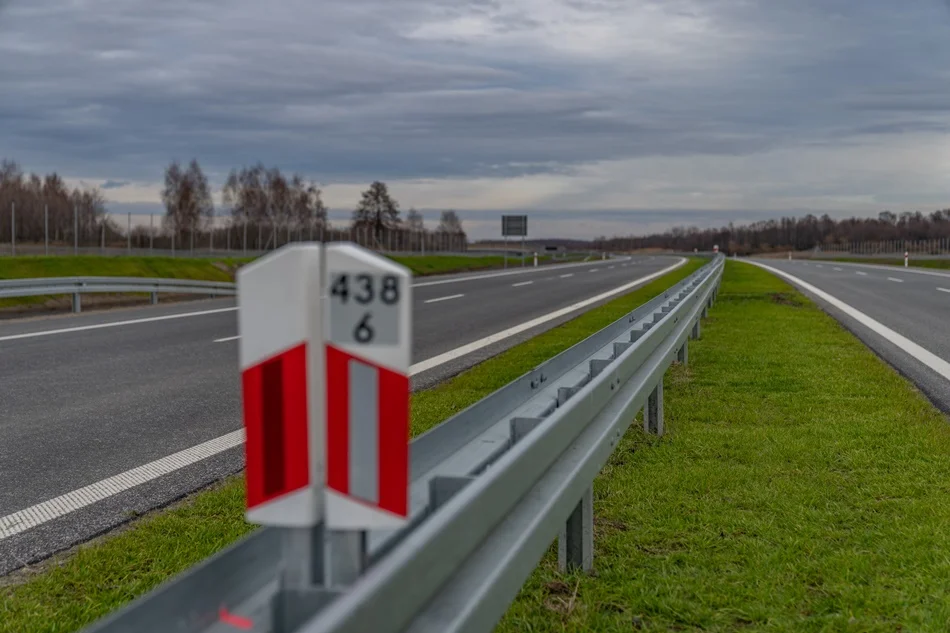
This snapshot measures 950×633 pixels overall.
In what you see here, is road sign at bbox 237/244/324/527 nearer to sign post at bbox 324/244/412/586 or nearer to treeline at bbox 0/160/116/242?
sign post at bbox 324/244/412/586

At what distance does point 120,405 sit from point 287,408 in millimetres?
6614

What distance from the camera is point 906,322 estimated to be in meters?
15.3

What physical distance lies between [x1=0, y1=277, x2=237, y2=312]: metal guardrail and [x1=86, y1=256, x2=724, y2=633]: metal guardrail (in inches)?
603

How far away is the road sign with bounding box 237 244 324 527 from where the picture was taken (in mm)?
1933

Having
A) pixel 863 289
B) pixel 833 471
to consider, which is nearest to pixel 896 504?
pixel 833 471

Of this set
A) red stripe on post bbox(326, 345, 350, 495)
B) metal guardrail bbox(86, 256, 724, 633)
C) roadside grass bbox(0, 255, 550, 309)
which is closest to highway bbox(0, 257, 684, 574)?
metal guardrail bbox(86, 256, 724, 633)

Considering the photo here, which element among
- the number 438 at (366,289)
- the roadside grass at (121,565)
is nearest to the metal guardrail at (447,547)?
the number 438 at (366,289)

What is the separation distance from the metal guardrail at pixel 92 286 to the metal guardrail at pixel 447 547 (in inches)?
603

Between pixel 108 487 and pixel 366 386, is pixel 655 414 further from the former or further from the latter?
pixel 366 386

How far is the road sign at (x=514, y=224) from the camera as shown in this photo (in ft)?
207

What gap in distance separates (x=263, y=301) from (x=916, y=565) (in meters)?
3.22

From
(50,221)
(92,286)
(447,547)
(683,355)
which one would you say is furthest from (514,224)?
(447,547)

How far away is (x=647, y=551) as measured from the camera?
4172 mm

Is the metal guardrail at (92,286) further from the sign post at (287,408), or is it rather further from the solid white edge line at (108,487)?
the sign post at (287,408)
